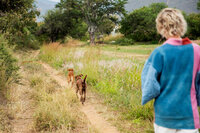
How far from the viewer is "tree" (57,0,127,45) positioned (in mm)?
32034

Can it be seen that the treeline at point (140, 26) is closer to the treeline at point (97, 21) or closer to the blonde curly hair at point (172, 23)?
the treeline at point (97, 21)

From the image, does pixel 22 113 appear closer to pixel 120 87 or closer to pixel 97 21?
pixel 120 87

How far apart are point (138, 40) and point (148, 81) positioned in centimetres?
3519

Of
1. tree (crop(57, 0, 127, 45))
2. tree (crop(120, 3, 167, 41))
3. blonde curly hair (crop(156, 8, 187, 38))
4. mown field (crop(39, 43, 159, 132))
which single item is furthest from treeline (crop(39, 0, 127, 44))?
blonde curly hair (crop(156, 8, 187, 38))

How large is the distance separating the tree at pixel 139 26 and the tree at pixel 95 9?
3116 mm

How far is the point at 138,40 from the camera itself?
118ft

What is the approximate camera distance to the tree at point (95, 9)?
105 ft

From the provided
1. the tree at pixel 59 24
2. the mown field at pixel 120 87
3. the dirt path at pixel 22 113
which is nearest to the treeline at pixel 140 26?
the tree at pixel 59 24

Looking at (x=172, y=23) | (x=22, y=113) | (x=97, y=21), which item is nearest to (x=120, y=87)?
(x=22, y=113)

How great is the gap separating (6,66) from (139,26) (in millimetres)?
32753

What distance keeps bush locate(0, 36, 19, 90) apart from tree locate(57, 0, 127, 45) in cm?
2775

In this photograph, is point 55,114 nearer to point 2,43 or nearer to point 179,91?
point 179,91

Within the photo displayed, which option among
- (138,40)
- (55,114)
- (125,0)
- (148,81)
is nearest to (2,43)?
(55,114)

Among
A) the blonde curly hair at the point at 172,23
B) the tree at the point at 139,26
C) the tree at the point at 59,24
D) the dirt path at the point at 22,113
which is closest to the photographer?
the blonde curly hair at the point at 172,23
